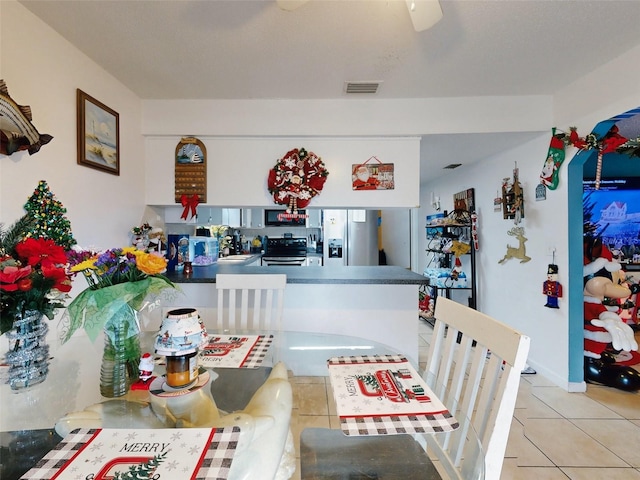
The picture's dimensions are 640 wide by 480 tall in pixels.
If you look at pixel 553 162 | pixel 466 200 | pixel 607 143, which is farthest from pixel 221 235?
pixel 607 143

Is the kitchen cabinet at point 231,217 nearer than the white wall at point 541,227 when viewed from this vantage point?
No

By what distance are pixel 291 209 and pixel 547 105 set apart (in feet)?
7.70

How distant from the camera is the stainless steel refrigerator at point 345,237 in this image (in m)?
→ 5.43

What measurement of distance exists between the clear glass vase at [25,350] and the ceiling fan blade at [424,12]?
1.75 metres

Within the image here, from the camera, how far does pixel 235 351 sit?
1.38 m

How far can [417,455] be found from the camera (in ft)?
3.56

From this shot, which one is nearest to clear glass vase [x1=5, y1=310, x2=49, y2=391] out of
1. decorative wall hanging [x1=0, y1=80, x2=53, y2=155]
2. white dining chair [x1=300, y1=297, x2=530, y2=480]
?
white dining chair [x1=300, y1=297, x2=530, y2=480]

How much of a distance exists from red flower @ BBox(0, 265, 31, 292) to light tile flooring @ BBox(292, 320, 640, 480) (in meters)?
0.99

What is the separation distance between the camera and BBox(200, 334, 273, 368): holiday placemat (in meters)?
1.26

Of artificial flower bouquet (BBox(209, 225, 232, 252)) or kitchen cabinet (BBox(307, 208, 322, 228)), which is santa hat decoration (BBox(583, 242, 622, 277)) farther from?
artificial flower bouquet (BBox(209, 225, 232, 252))

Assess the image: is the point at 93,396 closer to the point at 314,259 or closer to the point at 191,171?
the point at 191,171

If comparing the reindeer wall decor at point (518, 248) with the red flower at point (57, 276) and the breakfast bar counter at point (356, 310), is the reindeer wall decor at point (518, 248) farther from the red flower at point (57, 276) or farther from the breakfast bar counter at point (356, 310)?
the red flower at point (57, 276)

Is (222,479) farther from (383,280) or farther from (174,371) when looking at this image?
(383,280)

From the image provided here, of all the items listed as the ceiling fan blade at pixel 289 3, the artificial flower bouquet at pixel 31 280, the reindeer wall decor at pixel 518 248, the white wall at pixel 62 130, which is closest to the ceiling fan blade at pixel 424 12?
the ceiling fan blade at pixel 289 3
